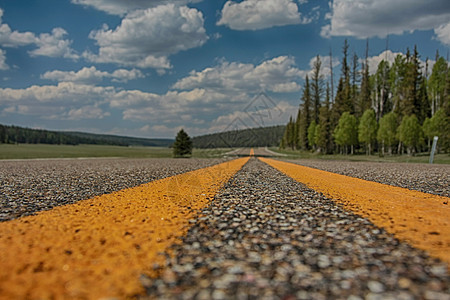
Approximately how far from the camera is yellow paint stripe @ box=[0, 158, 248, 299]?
2.57 meters

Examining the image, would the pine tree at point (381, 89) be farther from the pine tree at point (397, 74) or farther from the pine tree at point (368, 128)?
the pine tree at point (368, 128)

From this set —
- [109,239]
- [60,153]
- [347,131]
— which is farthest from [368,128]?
[60,153]

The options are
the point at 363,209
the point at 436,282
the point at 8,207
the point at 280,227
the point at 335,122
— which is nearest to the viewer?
the point at 436,282

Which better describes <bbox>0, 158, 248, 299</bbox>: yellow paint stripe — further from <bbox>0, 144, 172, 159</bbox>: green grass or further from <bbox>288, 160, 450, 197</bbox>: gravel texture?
<bbox>0, 144, 172, 159</bbox>: green grass

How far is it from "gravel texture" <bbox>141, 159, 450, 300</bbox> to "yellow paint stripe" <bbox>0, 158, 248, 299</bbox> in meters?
0.29

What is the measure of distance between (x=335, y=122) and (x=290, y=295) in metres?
64.7

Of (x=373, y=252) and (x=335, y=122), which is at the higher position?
(x=335, y=122)

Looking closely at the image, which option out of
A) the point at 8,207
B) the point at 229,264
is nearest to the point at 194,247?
the point at 229,264

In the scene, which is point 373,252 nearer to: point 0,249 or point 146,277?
point 146,277

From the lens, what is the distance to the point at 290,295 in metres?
2.43

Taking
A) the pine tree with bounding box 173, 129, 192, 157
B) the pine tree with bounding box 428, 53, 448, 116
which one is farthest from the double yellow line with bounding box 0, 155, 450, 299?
the pine tree with bounding box 428, 53, 448, 116

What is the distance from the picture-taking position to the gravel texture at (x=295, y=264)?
8.18ft

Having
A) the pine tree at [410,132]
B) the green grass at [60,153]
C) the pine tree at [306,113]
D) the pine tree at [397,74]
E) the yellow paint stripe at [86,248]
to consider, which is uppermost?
the pine tree at [397,74]

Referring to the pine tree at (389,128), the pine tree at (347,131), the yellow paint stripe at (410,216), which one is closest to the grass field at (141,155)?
the pine tree at (389,128)
